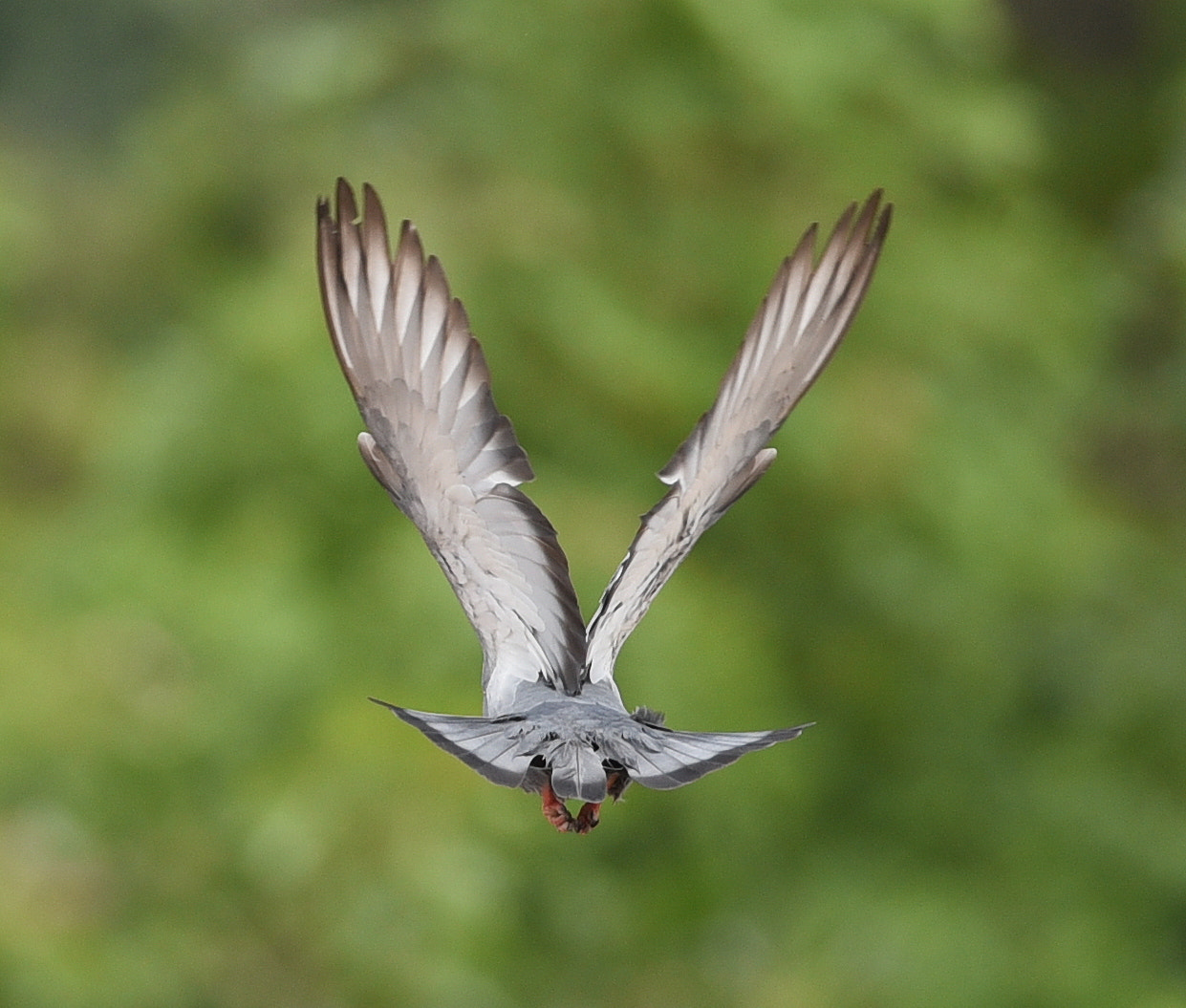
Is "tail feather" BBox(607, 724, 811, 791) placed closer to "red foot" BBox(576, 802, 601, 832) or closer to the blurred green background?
"red foot" BBox(576, 802, 601, 832)

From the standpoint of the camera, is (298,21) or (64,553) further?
(298,21)

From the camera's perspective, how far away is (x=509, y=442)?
3334 millimetres

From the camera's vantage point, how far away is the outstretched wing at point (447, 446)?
318 cm

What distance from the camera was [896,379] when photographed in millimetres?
7836

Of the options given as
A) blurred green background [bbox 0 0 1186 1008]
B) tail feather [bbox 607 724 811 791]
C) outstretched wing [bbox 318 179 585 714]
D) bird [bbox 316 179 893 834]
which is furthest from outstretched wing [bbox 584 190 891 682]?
blurred green background [bbox 0 0 1186 1008]

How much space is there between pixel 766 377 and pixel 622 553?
3.22m

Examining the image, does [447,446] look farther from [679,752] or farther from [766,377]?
[679,752]

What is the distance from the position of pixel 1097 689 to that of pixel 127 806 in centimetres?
456

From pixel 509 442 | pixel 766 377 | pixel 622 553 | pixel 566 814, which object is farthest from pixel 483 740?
pixel 622 553

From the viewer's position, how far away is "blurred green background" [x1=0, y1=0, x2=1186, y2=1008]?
7.17 metres

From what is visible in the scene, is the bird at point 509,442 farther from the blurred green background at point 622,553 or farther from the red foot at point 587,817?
the blurred green background at point 622,553

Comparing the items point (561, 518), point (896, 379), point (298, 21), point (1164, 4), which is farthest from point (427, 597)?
point (1164, 4)

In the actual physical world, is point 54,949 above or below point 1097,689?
below

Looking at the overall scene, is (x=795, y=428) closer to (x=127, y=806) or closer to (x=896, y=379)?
(x=896, y=379)
